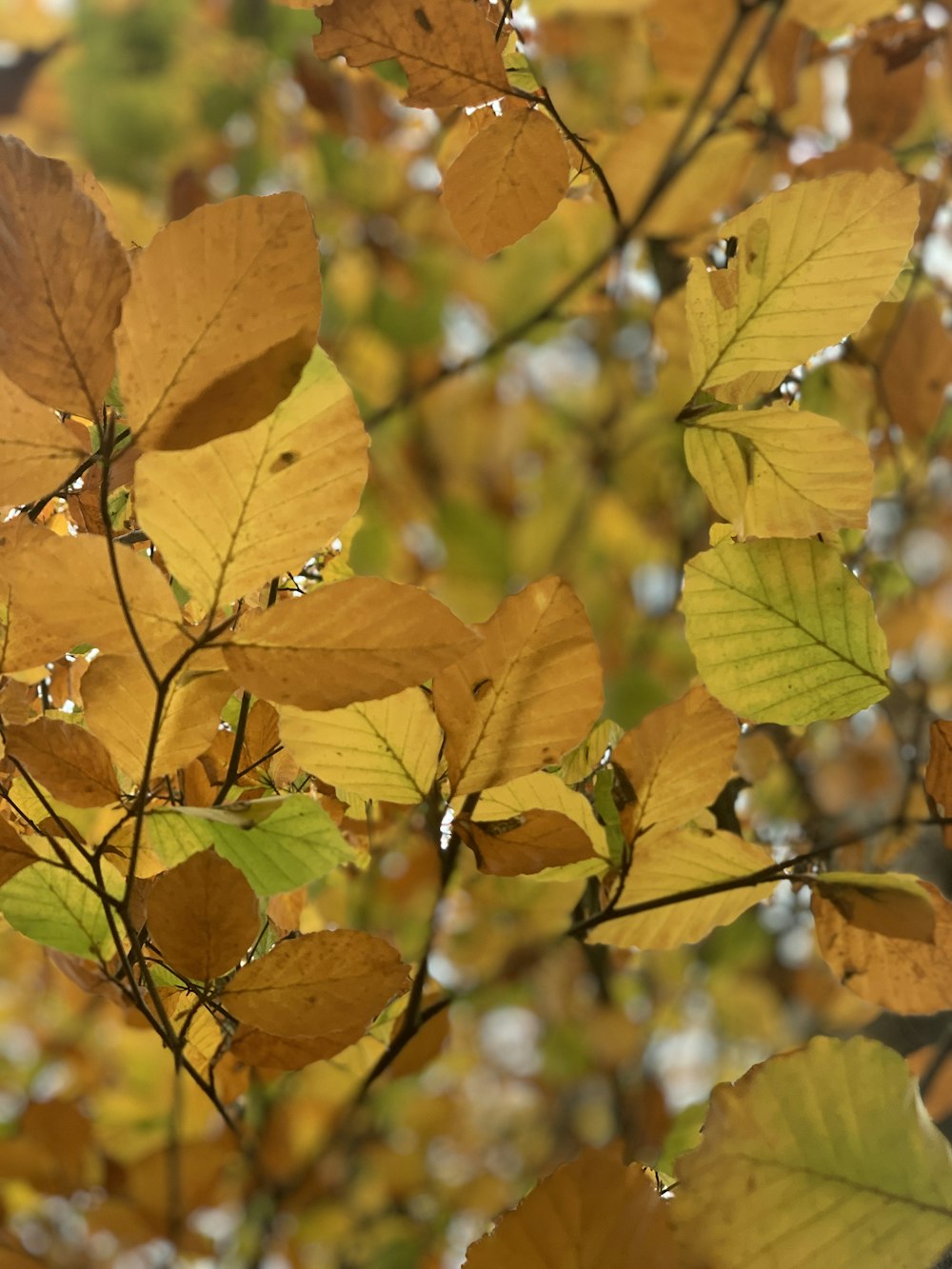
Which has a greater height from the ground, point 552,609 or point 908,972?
point 552,609

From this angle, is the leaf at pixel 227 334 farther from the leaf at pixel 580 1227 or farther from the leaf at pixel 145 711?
the leaf at pixel 580 1227

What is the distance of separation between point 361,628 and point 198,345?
0.08m

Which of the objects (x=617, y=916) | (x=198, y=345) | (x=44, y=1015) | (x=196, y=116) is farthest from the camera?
(x=196, y=116)

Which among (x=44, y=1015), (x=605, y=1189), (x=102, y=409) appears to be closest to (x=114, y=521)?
(x=102, y=409)

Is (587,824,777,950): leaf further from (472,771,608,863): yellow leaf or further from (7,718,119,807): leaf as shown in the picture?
(7,718,119,807): leaf

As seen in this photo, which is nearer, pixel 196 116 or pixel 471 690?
pixel 471 690

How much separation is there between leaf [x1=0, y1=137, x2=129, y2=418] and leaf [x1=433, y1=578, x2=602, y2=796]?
0.12m

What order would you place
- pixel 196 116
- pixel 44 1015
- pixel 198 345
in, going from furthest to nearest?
pixel 196 116, pixel 44 1015, pixel 198 345

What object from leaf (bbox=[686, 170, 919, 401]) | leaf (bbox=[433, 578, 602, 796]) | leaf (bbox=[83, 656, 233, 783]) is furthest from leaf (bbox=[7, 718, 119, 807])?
leaf (bbox=[686, 170, 919, 401])

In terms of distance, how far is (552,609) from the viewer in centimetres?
31

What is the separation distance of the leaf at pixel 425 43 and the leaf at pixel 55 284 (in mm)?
133

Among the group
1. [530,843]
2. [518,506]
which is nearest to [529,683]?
[530,843]

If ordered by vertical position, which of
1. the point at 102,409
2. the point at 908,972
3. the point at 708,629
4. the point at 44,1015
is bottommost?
the point at 44,1015

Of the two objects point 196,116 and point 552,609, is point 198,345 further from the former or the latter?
point 196,116
